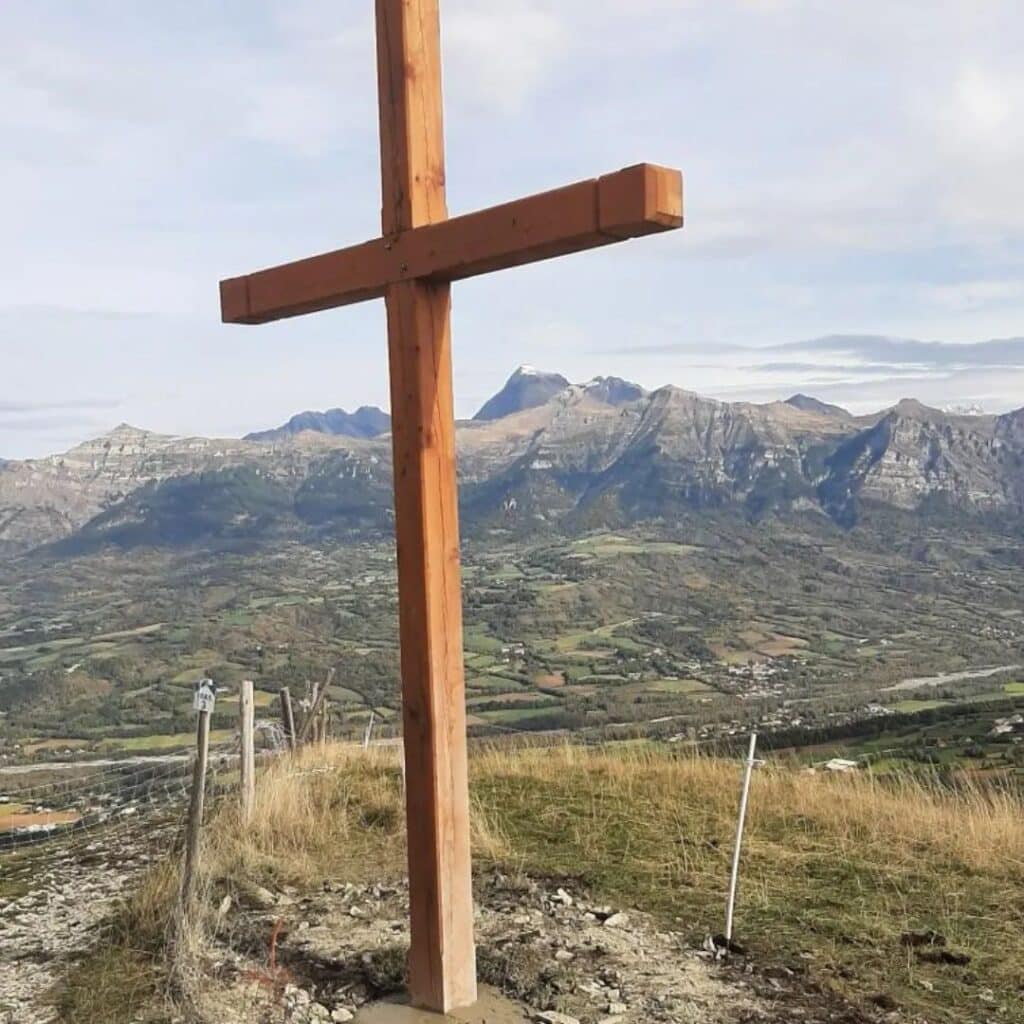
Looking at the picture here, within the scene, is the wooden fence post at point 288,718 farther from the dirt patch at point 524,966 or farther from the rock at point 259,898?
the dirt patch at point 524,966

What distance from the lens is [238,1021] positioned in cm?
404

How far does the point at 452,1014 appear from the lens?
4.04m

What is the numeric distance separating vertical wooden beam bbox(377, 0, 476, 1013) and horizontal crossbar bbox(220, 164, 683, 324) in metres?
0.11

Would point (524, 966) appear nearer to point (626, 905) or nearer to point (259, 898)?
point (626, 905)

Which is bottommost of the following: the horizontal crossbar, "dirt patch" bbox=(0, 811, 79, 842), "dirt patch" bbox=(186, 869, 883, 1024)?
"dirt patch" bbox=(0, 811, 79, 842)

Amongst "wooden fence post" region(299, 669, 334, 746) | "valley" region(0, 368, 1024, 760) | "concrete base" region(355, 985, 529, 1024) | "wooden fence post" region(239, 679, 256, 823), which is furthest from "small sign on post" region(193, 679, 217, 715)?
"valley" region(0, 368, 1024, 760)

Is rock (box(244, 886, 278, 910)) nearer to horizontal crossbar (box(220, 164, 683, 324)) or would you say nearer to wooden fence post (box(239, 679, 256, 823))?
wooden fence post (box(239, 679, 256, 823))

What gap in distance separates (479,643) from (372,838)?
7875 centimetres

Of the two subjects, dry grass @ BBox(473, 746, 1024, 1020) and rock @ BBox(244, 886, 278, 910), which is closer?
dry grass @ BBox(473, 746, 1024, 1020)

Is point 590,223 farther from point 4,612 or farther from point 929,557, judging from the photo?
point 929,557

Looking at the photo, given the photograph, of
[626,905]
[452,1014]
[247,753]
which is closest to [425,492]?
[452,1014]

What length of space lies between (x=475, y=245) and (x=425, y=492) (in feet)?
3.01

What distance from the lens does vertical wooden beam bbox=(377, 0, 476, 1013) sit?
4.02 metres

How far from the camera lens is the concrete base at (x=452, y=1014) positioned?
3996 millimetres
